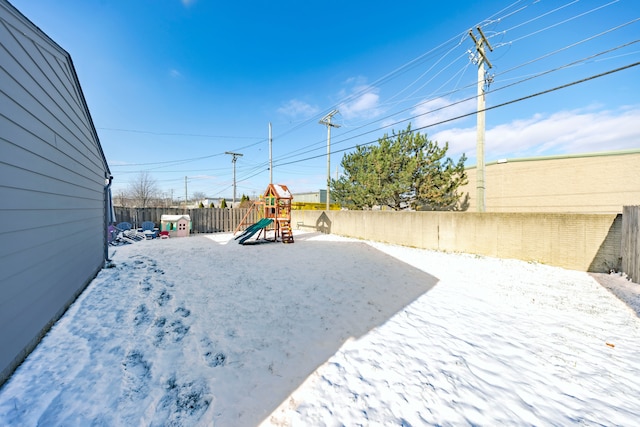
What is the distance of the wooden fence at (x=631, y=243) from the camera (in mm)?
4688

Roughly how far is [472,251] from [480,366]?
21.4 feet

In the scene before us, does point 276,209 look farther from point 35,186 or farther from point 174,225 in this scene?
point 35,186

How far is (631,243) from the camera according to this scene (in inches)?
192

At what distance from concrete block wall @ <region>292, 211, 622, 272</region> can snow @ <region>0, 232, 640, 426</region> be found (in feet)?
3.31

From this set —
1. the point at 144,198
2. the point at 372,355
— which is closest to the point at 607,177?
the point at 372,355

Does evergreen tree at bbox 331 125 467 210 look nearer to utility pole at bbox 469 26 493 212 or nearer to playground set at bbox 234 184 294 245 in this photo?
utility pole at bbox 469 26 493 212

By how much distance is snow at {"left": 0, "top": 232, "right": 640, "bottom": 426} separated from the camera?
1.81m

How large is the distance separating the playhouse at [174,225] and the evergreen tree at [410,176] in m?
10.1

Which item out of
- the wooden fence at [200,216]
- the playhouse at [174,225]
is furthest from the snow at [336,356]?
the wooden fence at [200,216]

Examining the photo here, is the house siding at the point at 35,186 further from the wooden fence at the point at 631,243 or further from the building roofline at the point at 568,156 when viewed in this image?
the building roofline at the point at 568,156

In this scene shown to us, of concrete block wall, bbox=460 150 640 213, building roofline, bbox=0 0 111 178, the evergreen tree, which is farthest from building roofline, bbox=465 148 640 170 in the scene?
building roofline, bbox=0 0 111 178

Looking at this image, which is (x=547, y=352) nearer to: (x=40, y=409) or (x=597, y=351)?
(x=597, y=351)

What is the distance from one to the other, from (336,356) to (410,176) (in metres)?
11.2

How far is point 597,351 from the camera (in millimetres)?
2605
